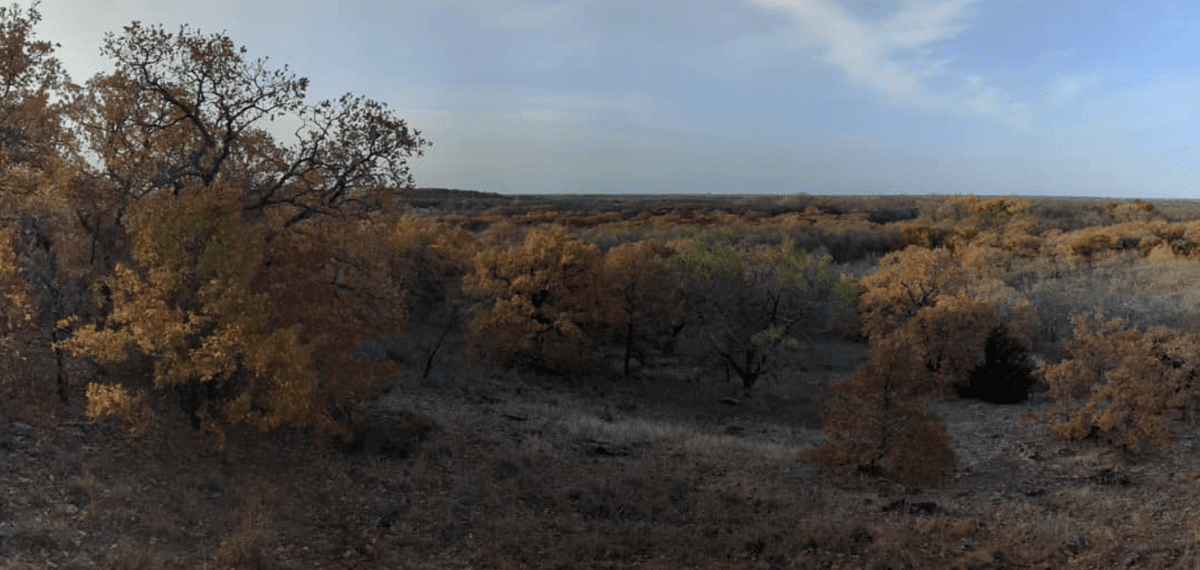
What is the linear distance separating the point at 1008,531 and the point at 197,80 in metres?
16.5

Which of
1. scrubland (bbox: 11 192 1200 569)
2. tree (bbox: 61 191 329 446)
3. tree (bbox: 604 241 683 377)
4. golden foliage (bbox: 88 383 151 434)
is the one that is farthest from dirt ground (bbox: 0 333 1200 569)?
tree (bbox: 604 241 683 377)

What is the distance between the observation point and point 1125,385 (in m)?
16.5

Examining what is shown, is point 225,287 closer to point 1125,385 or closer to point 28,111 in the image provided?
point 28,111

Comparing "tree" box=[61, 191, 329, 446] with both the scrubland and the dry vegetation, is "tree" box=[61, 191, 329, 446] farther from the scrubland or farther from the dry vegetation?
the scrubland

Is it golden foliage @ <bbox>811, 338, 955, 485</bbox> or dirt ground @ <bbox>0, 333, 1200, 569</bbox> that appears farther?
golden foliage @ <bbox>811, 338, 955, 485</bbox>

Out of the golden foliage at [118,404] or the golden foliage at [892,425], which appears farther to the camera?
the golden foliage at [892,425]

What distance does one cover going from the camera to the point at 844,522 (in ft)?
42.7

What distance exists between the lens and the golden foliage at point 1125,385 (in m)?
16.4

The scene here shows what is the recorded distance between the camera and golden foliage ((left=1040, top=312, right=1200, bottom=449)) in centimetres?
1636

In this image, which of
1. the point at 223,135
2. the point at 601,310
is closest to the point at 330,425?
the point at 223,135

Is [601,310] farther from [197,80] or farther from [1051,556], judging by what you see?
[1051,556]

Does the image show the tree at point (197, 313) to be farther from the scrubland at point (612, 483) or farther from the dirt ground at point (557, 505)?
the scrubland at point (612, 483)

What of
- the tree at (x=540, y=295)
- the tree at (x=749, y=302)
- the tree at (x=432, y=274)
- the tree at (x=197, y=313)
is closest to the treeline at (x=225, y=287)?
the tree at (x=197, y=313)

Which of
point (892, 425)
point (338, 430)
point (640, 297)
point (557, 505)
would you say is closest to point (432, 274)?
point (640, 297)
